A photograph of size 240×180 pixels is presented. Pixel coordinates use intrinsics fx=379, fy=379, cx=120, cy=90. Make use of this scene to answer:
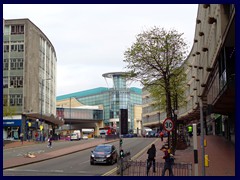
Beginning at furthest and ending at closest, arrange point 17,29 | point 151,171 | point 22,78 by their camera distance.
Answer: point 17,29
point 22,78
point 151,171

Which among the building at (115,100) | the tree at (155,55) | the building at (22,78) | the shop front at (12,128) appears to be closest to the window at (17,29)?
the building at (22,78)

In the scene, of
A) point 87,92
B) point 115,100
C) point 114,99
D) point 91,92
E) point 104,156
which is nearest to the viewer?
point 104,156

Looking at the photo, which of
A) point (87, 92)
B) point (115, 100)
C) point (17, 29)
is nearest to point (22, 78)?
point (17, 29)

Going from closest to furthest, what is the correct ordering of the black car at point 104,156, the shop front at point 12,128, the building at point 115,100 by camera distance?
1. the black car at point 104,156
2. the shop front at point 12,128
3. the building at point 115,100

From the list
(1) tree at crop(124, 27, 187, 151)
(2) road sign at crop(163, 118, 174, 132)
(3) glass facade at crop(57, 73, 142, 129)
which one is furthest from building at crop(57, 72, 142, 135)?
(2) road sign at crop(163, 118, 174, 132)

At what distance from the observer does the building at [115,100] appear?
126 m

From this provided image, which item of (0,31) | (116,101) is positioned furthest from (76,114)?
(0,31)

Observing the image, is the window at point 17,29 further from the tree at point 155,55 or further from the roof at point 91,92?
the roof at point 91,92

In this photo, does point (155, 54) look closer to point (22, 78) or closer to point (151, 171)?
point (151, 171)

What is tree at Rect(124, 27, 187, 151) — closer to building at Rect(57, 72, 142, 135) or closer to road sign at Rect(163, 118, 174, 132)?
road sign at Rect(163, 118, 174, 132)

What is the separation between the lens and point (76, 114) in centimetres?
11312

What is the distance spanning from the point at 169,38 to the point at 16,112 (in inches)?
1603

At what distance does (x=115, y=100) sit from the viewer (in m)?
127

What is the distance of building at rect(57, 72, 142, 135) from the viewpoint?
413 ft
